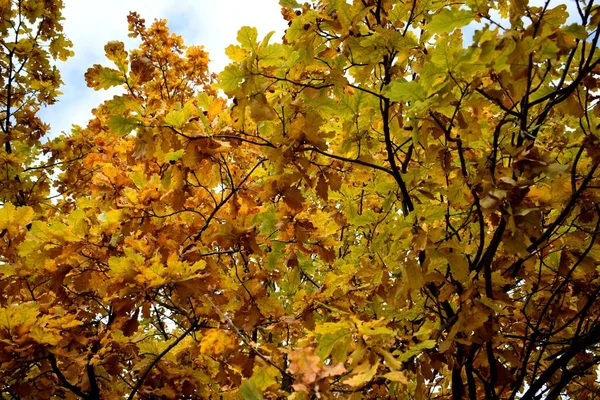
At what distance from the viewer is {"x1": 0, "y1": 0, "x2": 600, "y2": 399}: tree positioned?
1.43 metres

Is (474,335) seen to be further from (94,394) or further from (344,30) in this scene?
(94,394)

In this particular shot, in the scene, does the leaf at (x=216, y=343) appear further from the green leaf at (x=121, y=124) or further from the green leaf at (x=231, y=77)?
the green leaf at (x=231, y=77)

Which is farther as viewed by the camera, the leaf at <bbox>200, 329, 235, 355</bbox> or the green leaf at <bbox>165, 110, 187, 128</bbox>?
the leaf at <bbox>200, 329, 235, 355</bbox>

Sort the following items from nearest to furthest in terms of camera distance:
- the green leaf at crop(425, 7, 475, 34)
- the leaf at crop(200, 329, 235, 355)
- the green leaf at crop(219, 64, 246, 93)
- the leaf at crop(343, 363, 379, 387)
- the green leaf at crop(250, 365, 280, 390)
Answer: the leaf at crop(343, 363, 379, 387) < the green leaf at crop(425, 7, 475, 34) < the green leaf at crop(250, 365, 280, 390) < the green leaf at crop(219, 64, 246, 93) < the leaf at crop(200, 329, 235, 355)

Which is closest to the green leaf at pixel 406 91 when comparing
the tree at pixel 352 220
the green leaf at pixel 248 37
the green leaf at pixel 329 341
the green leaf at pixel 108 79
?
the tree at pixel 352 220

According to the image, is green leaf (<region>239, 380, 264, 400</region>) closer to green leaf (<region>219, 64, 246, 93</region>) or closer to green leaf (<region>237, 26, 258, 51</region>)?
green leaf (<region>219, 64, 246, 93</region>)

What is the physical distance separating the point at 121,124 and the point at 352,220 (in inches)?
41.9

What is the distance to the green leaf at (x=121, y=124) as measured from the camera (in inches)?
63.8

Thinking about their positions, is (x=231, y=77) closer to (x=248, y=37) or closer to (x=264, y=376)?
(x=248, y=37)

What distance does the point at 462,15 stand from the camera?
53.8 inches

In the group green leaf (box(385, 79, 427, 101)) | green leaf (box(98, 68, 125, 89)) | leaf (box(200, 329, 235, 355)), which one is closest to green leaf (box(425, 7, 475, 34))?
green leaf (box(385, 79, 427, 101))

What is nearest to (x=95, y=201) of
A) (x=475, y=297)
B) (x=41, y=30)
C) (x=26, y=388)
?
(x=26, y=388)

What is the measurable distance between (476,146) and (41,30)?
4.63m

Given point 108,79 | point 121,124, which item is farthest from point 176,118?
point 108,79
